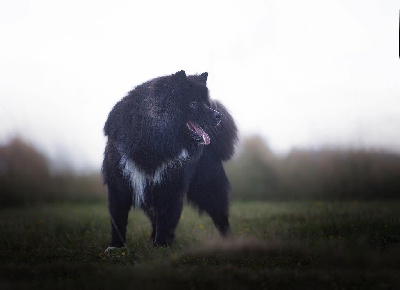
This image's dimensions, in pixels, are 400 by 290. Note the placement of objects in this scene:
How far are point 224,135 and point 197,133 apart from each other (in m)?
1.42

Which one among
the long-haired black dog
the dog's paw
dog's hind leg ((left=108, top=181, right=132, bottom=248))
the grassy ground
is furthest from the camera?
dog's hind leg ((left=108, top=181, right=132, bottom=248))

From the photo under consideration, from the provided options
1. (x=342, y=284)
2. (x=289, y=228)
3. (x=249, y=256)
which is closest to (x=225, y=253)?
(x=249, y=256)

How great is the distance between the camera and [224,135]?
6934 mm

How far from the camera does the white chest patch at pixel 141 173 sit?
537 cm

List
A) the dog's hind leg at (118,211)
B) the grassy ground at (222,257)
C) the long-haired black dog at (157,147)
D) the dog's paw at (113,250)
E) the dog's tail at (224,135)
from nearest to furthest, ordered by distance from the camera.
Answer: the grassy ground at (222,257)
the long-haired black dog at (157,147)
the dog's paw at (113,250)
the dog's hind leg at (118,211)
the dog's tail at (224,135)

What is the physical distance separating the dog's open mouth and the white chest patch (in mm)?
315

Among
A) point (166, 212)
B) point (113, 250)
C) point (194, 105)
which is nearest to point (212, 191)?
point (166, 212)

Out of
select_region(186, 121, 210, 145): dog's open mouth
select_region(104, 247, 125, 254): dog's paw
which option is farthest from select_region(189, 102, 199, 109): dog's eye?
select_region(104, 247, 125, 254): dog's paw

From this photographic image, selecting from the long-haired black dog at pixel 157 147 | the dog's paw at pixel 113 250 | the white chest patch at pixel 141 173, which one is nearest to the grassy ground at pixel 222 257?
the dog's paw at pixel 113 250

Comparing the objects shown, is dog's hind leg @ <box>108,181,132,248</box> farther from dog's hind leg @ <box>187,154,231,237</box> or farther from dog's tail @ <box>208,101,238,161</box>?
dog's tail @ <box>208,101,238,161</box>

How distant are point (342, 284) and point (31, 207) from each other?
12.6 meters

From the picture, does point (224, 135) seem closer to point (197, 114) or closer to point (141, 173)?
point (197, 114)

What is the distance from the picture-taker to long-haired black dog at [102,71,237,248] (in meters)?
5.36

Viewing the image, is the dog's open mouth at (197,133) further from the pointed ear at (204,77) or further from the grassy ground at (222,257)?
the grassy ground at (222,257)
